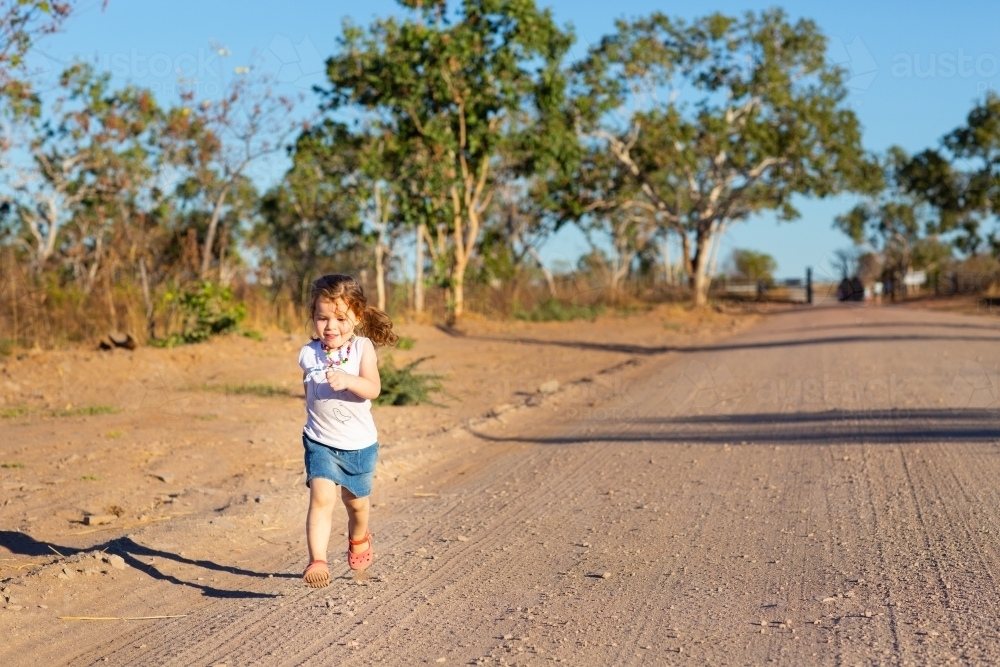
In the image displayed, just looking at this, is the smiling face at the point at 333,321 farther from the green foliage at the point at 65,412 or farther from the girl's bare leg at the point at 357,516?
the green foliage at the point at 65,412

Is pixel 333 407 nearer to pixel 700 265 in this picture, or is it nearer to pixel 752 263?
pixel 700 265

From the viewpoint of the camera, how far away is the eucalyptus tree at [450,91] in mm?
24156

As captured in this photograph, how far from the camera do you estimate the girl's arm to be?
16.7 ft

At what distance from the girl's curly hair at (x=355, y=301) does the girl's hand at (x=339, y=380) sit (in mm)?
360

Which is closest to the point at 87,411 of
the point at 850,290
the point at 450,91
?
the point at 450,91

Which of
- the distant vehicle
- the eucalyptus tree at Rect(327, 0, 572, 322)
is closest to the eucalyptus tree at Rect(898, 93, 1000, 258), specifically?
the distant vehicle

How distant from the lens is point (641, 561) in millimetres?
5566

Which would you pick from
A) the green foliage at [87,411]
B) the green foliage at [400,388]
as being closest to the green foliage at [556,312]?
the green foliage at [400,388]

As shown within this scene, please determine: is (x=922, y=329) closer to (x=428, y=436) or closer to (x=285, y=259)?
(x=428, y=436)

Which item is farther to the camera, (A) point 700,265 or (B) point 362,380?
(A) point 700,265

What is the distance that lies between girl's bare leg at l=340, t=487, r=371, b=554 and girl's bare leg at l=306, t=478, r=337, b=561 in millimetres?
133

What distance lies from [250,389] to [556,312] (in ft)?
57.4

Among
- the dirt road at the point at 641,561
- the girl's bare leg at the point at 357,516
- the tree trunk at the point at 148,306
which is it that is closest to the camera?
the dirt road at the point at 641,561

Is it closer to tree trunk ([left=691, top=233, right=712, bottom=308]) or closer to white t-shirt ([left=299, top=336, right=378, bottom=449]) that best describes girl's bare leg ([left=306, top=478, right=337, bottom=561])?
white t-shirt ([left=299, top=336, right=378, bottom=449])
